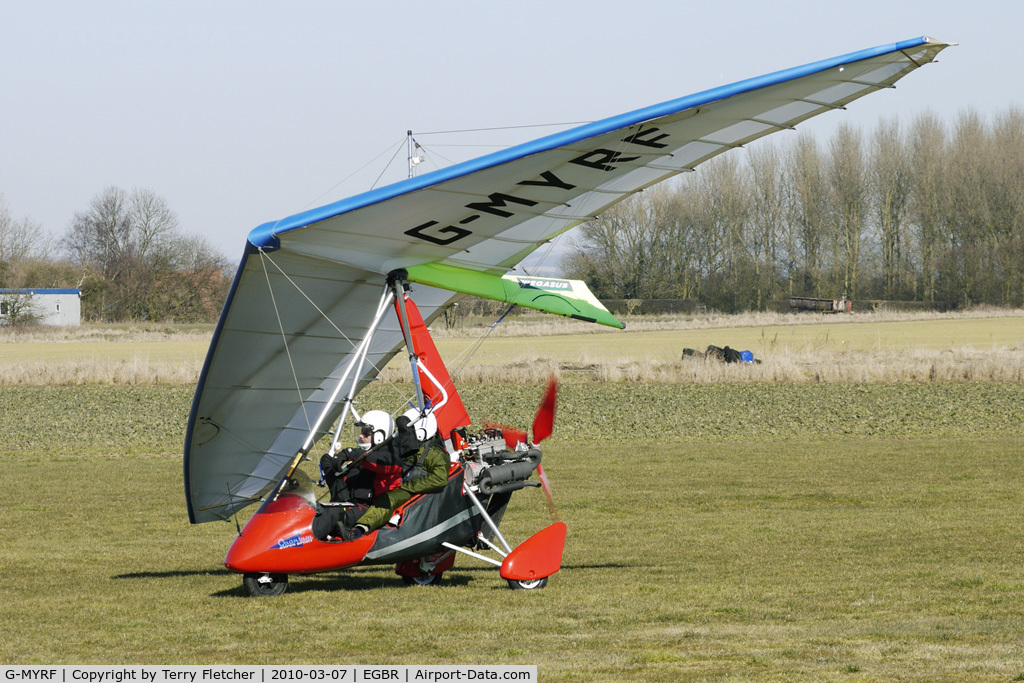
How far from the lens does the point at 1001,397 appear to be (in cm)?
2162

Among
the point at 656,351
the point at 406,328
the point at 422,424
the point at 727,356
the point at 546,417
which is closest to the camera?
the point at 422,424

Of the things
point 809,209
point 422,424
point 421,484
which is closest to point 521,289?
point 422,424

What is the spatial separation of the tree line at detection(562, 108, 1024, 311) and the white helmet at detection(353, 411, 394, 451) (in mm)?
63019

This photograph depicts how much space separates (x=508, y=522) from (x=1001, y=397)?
15434 millimetres

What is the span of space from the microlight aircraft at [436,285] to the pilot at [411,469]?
4.1 inches

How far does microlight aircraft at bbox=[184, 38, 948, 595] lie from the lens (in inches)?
243

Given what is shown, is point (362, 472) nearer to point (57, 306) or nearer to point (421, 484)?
point (421, 484)

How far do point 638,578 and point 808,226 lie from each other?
69.8m

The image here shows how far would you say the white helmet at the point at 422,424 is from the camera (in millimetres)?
6688

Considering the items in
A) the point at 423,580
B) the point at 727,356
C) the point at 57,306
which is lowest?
the point at 423,580

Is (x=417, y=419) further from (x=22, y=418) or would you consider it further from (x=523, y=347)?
(x=523, y=347)

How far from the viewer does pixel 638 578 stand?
6973 mm

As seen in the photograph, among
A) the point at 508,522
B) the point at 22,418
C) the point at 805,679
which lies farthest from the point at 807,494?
the point at 22,418

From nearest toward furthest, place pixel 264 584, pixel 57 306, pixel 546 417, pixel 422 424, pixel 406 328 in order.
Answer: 1. pixel 264 584
2. pixel 422 424
3. pixel 406 328
4. pixel 546 417
5. pixel 57 306
